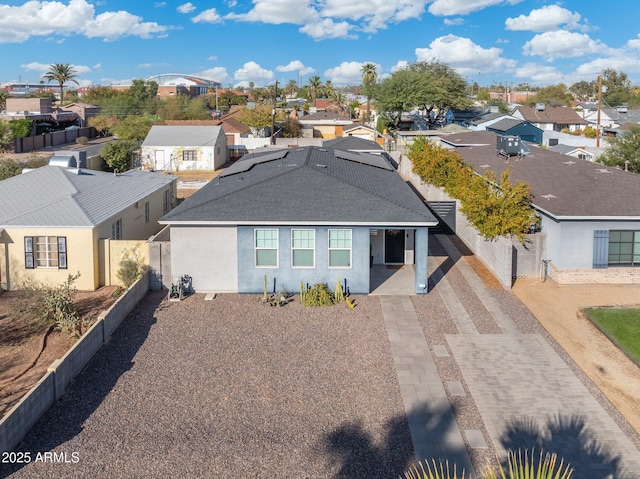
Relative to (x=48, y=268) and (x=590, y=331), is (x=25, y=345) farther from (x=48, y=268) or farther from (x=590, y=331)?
(x=590, y=331)

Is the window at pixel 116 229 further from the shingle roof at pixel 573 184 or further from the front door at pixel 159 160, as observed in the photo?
the front door at pixel 159 160

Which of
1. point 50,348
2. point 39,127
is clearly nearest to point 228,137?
point 39,127

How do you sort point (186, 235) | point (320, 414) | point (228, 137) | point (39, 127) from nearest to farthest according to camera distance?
point (320, 414) → point (186, 235) → point (228, 137) → point (39, 127)

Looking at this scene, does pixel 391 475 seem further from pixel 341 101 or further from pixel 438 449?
pixel 341 101

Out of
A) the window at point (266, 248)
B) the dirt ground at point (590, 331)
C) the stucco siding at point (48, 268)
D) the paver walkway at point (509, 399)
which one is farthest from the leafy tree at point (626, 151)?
the stucco siding at point (48, 268)

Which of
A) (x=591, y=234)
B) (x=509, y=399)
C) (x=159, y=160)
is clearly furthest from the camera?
(x=159, y=160)

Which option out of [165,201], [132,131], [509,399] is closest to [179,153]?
[132,131]
